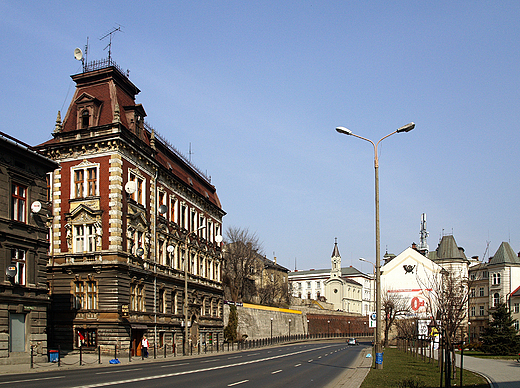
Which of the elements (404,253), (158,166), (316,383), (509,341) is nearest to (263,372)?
(316,383)

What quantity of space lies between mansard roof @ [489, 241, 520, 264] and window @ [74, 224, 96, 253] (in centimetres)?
6731

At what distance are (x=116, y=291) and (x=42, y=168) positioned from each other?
10.0 metres

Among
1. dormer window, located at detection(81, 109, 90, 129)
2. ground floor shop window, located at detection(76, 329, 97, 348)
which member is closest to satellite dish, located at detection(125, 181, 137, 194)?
dormer window, located at detection(81, 109, 90, 129)

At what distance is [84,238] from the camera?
38156 millimetres

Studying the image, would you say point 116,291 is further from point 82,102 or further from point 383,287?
point 383,287

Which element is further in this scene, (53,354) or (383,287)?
(383,287)

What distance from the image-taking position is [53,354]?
28922mm

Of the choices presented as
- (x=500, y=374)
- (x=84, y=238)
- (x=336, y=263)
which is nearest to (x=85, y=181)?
(x=84, y=238)

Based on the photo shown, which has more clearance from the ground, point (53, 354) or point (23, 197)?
point (23, 197)

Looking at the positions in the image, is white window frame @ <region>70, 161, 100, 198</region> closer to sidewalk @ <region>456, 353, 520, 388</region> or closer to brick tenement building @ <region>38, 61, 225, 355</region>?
brick tenement building @ <region>38, 61, 225, 355</region>

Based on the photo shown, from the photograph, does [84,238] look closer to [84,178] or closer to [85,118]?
[84,178]

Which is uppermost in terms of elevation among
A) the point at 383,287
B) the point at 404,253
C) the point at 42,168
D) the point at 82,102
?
the point at 82,102

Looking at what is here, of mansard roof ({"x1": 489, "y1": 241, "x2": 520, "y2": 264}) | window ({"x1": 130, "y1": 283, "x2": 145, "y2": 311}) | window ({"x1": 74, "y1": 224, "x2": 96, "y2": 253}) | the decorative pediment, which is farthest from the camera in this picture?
mansard roof ({"x1": 489, "y1": 241, "x2": 520, "y2": 264})

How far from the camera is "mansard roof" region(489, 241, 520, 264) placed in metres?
82.9
